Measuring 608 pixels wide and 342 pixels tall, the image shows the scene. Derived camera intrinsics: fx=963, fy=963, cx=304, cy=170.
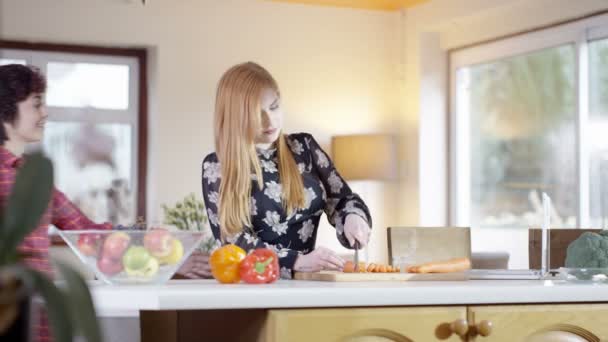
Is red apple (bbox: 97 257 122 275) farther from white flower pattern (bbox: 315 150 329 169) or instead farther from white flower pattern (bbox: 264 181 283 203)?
white flower pattern (bbox: 315 150 329 169)

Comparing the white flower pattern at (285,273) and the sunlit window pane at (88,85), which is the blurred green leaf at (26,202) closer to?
the white flower pattern at (285,273)

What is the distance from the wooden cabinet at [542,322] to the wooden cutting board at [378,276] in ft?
1.04

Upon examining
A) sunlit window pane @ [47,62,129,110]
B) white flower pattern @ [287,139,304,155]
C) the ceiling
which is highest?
the ceiling

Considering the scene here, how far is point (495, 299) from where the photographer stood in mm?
2084

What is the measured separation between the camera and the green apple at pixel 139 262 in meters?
2.04

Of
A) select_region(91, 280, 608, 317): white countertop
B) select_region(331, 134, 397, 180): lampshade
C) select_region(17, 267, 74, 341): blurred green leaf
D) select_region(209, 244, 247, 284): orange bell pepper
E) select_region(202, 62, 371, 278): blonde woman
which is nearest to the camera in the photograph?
select_region(17, 267, 74, 341): blurred green leaf

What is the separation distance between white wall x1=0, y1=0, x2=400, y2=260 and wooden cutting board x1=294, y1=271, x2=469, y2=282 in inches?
181

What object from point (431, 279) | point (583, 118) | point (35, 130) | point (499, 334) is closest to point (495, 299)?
point (499, 334)

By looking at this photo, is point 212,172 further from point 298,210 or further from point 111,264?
point 111,264

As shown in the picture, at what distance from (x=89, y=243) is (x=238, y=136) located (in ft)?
2.83

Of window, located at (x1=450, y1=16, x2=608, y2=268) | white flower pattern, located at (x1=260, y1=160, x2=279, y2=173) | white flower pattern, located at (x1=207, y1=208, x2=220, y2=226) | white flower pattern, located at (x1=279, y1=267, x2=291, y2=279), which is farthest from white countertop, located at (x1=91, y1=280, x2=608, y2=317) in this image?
window, located at (x1=450, y1=16, x2=608, y2=268)

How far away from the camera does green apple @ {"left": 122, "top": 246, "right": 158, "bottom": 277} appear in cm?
204

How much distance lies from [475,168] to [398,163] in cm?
62

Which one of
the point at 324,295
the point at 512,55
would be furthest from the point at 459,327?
the point at 512,55
